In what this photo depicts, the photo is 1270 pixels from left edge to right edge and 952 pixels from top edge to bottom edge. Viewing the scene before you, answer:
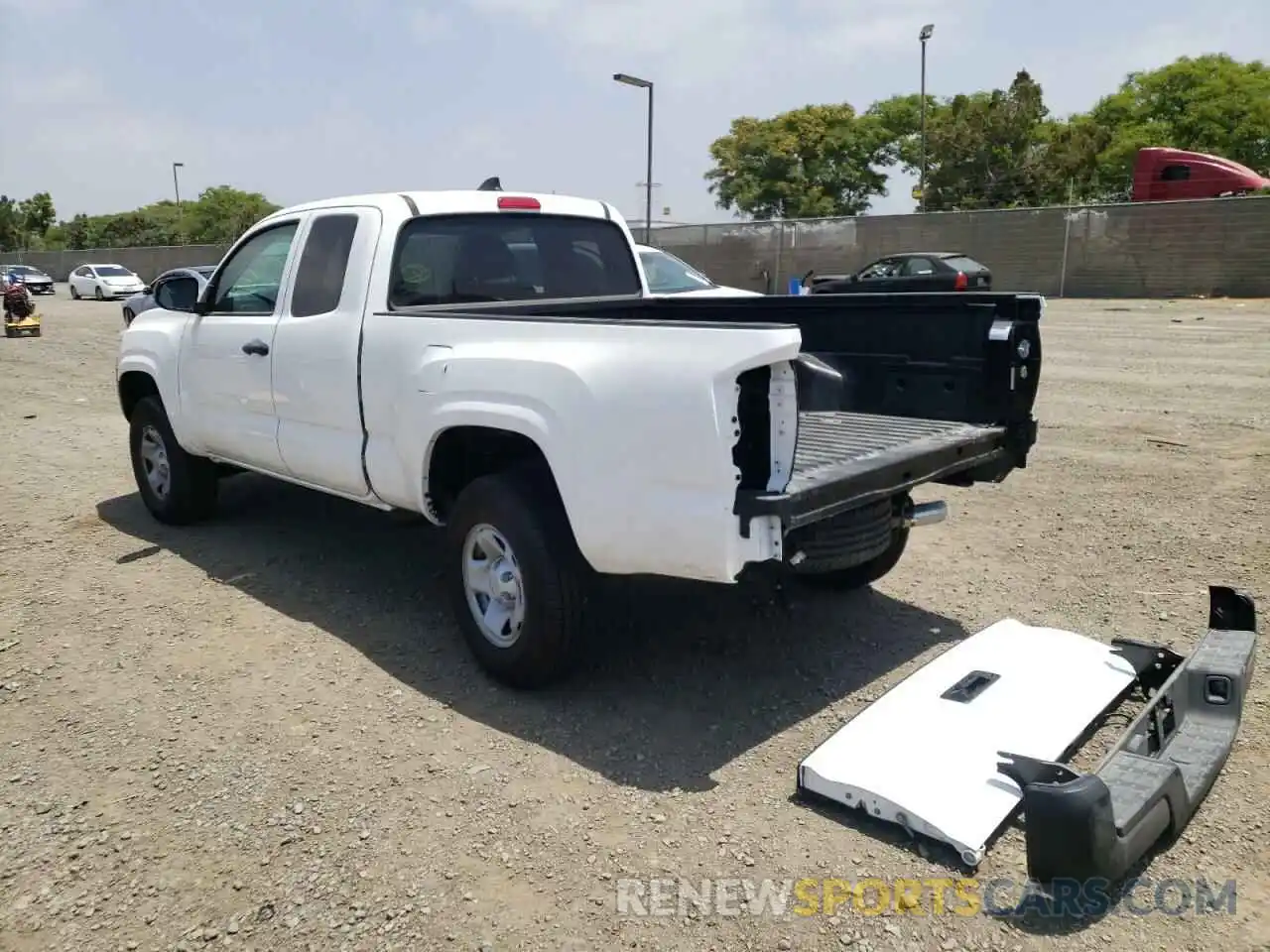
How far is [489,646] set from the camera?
407 centimetres

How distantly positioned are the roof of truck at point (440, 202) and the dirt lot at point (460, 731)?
1905mm

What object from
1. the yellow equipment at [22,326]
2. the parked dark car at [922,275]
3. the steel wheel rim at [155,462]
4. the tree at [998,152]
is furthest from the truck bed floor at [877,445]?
the tree at [998,152]

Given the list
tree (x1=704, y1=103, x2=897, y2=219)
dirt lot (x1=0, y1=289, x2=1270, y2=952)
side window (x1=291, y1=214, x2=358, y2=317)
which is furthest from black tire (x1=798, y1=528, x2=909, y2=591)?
tree (x1=704, y1=103, x2=897, y2=219)

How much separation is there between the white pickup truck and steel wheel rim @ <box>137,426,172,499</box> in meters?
0.18

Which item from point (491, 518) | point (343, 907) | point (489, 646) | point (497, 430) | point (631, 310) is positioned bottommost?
point (343, 907)

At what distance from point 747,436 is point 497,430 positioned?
110cm

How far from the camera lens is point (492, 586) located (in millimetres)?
4062

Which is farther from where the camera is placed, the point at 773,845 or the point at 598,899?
the point at 773,845

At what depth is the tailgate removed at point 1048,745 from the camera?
8.65ft

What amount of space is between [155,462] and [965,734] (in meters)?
5.30

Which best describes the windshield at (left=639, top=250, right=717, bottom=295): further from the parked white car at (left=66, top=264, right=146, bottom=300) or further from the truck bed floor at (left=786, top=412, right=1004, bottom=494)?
the parked white car at (left=66, top=264, right=146, bottom=300)

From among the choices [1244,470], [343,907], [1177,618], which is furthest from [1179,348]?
[343,907]

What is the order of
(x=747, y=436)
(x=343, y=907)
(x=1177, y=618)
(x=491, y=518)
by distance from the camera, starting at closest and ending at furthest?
(x=343, y=907) < (x=747, y=436) < (x=491, y=518) < (x=1177, y=618)

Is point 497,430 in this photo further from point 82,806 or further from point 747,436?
point 82,806
